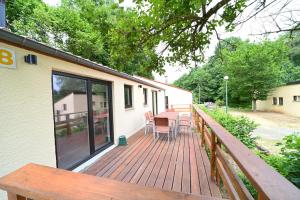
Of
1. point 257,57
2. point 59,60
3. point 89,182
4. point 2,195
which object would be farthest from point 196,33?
point 257,57

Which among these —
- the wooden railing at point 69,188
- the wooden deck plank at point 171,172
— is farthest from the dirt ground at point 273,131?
the wooden railing at point 69,188

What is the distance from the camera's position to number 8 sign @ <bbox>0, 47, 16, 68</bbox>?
6.56 feet

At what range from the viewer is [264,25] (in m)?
2.38

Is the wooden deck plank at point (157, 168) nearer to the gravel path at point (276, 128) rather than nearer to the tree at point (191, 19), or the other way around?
the tree at point (191, 19)

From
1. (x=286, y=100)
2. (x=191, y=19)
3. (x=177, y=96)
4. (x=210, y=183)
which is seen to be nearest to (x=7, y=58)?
(x=191, y=19)

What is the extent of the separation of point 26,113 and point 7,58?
29.2 inches

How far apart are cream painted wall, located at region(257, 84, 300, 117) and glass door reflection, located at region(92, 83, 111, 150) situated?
18.4 meters

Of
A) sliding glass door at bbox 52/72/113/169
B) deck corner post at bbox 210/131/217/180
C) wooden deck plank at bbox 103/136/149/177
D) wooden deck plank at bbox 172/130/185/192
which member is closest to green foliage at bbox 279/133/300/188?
deck corner post at bbox 210/131/217/180

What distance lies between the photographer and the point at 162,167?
3508 mm

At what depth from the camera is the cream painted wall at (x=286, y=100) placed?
15.8m

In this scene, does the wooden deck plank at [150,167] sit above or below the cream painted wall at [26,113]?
below

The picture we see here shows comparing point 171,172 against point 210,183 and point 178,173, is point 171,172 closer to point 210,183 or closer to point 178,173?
point 178,173

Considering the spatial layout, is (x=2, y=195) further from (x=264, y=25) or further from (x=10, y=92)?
(x=264, y=25)

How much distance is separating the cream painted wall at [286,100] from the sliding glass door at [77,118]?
18692mm
